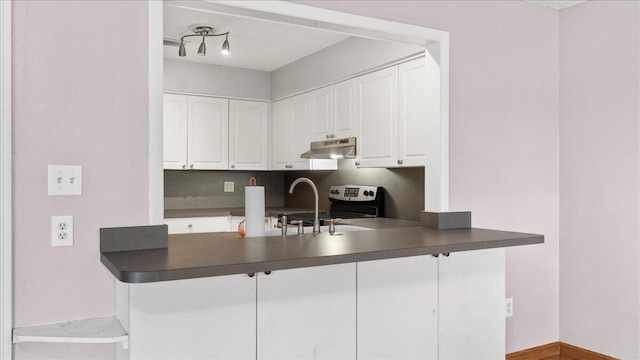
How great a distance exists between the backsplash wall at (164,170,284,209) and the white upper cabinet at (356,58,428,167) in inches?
85.5

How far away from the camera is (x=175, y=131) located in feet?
17.0

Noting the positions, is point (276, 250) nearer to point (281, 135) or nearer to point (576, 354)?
point (576, 354)

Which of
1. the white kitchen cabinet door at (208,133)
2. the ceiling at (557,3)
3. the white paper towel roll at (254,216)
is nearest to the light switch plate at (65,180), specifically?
the white paper towel roll at (254,216)

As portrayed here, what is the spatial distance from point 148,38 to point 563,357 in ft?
10.9

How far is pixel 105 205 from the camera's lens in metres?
2.13

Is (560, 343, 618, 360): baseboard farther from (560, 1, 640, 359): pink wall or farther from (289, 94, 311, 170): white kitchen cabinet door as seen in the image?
(289, 94, 311, 170): white kitchen cabinet door

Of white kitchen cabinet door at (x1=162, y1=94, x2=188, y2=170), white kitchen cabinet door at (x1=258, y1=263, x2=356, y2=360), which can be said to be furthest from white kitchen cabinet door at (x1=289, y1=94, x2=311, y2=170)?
white kitchen cabinet door at (x1=258, y1=263, x2=356, y2=360)

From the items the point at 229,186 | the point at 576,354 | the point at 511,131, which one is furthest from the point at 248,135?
the point at 576,354

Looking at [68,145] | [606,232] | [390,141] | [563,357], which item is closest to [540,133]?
[606,232]

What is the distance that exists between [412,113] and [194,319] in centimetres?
219

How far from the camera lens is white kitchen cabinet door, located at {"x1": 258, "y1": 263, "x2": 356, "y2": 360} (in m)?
2.08

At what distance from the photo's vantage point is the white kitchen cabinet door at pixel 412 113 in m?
3.42

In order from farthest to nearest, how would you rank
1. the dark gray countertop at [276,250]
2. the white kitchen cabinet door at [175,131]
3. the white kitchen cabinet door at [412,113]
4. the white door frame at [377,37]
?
1. the white kitchen cabinet door at [175,131]
2. the white kitchen cabinet door at [412,113]
3. the white door frame at [377,37]
4. the dark gray countertop at [276,250]

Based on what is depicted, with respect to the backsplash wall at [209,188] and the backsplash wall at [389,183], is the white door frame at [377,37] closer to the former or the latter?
the backsplash wall at [389,183]
